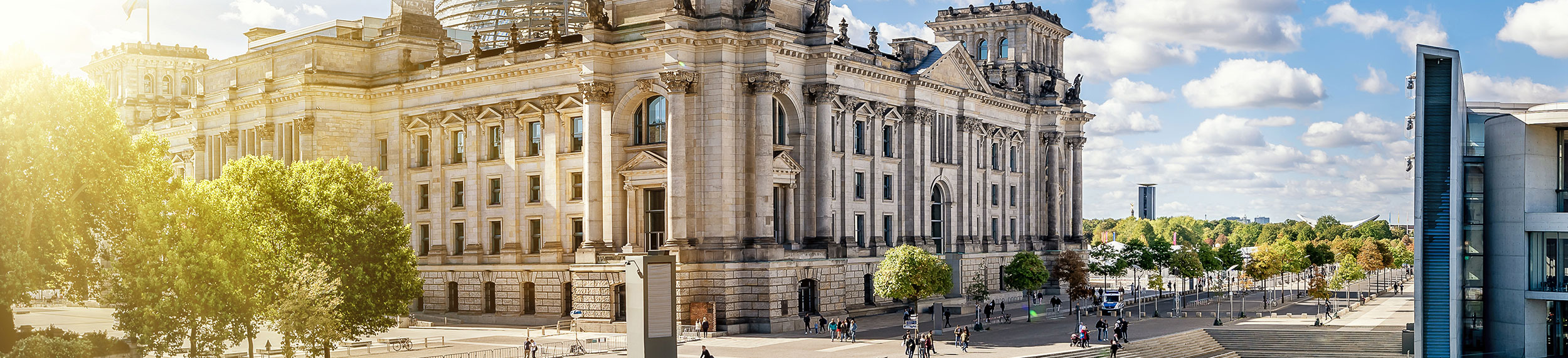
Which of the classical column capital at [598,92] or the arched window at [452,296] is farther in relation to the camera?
the arched window at [452,296]

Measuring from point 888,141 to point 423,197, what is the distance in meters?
27.8

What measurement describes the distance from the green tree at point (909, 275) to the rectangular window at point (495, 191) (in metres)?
23.2

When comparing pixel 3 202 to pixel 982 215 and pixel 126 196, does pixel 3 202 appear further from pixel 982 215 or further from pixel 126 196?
pixel 982 215

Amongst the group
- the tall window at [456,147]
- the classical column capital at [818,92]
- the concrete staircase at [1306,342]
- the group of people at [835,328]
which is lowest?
the concrete staircase at [1306,342]

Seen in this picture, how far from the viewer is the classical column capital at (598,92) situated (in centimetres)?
6956

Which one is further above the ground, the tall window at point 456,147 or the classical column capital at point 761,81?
the classical column capital at point 761,81

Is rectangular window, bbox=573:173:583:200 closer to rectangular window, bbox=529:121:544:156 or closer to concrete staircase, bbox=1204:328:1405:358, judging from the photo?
rectangular window, bbox=529:121:544:156

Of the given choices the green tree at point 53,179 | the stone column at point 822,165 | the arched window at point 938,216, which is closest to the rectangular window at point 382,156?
the stone column at point 822,165

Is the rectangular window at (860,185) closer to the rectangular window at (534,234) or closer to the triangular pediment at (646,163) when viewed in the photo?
the triangular pediment at (646,163)

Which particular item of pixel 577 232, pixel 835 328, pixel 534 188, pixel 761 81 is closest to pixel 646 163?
pixel 761 81

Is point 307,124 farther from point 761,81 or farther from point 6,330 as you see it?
point 6,330

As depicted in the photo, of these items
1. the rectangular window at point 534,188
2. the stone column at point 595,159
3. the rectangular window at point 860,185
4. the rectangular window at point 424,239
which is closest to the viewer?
the stone column at point 595,159

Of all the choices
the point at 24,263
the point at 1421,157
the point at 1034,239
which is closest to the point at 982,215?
the point at 1034,239

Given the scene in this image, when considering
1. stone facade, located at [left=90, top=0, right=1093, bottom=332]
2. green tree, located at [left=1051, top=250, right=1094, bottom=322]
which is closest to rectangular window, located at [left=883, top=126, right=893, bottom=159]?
stone facade, located at [left=90, top=0, right=1093, bottom=332]
